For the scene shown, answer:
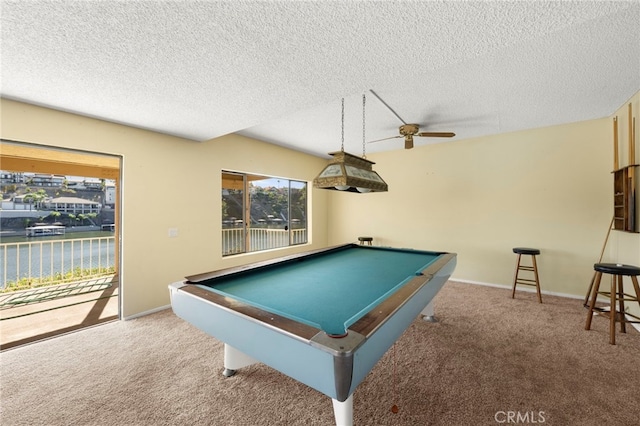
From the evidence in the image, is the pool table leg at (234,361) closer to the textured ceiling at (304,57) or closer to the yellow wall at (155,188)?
the yellow wall at (155,188)

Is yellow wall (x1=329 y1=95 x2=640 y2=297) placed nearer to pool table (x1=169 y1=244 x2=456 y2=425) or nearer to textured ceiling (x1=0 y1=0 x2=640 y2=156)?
textured ceiling (x1=0 y1=0 x2=640 y2=156)

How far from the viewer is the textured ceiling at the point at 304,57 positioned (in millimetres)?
1289

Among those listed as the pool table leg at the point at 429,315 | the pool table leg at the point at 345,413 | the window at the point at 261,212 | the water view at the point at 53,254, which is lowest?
the pool table leg at the point at 429,315

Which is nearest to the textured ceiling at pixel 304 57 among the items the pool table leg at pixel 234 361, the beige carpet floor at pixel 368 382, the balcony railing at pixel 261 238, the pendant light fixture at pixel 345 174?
the pendant light fixture at pixel 345 174

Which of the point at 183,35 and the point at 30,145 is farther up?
the point at 183,35

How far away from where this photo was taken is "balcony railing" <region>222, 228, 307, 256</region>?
4.41 meters

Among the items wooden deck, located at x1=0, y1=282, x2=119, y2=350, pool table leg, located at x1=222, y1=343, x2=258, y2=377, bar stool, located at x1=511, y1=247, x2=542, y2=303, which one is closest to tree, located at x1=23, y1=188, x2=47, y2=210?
wooden deck, located at x1=0, y1=282, x2=119, y2=350

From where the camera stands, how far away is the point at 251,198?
4.84m

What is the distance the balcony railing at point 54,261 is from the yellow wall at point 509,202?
561 centimetres

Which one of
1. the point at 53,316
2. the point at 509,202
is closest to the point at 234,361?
the point at 53,316

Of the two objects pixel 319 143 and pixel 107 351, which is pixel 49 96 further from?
pixel 319 143

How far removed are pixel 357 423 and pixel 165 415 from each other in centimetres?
119

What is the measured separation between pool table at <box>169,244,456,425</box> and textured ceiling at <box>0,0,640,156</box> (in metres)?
1.57

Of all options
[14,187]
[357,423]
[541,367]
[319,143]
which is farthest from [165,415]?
[14,187]
